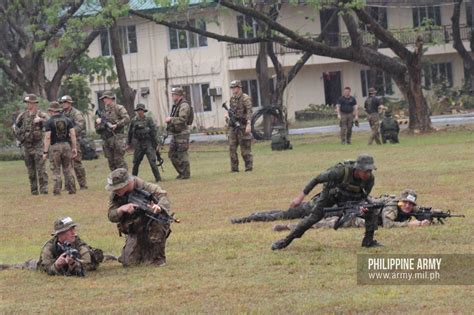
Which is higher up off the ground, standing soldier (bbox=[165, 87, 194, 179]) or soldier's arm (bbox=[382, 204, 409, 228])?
standing soldier (bbox=[165, 87, 194, 179])

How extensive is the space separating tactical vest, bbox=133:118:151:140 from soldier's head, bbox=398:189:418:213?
1105cm

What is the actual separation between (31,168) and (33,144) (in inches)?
32.2

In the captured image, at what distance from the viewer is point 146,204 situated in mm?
12688

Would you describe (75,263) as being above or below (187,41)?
below

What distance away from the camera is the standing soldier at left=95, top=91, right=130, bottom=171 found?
24516 millimetres

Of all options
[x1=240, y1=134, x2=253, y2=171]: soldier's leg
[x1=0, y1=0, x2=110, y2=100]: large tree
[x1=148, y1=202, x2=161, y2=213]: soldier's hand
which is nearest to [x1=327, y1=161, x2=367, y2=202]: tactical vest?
[x1=148, y1=202, x2=161, y2=213]: soldier's hand

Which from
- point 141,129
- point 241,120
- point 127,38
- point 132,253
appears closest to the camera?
point 132,253

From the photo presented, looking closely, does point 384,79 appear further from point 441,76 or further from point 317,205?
point 317,205

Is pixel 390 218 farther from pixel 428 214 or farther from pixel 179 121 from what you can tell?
pixel 179 121

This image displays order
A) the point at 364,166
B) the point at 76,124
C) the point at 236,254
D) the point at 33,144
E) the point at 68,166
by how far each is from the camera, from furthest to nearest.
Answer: the point at 76,124 → the point at 33,144 → the point at 68,166 → the point at 236,254 → the point at 364,166

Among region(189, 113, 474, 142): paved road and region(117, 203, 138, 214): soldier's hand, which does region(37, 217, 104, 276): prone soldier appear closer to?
region(117, 203, 138, 214): soldier's hand

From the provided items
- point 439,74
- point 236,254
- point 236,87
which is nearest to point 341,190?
point 236,254

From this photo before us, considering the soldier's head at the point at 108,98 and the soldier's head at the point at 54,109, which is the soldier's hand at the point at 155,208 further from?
the soldier's head at the point at 108,98

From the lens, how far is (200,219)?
1834 centimetres
